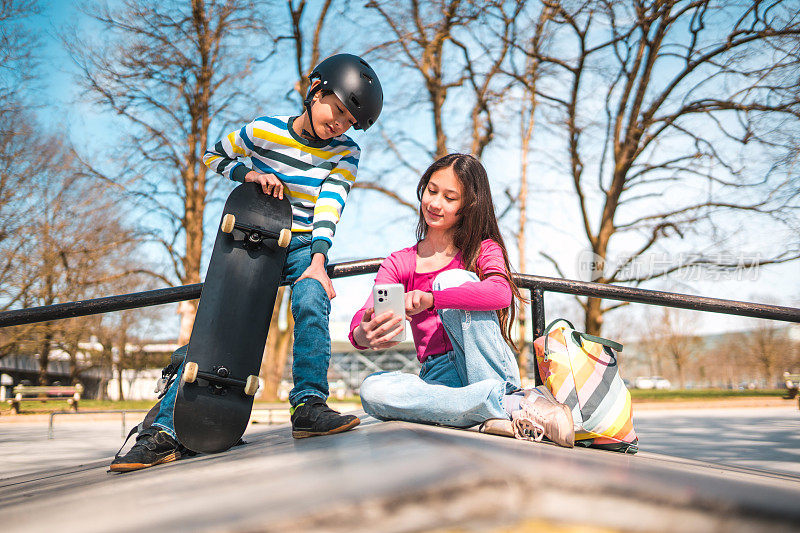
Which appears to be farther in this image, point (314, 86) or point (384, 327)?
point (314, 86)

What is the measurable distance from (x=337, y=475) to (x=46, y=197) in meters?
13.3

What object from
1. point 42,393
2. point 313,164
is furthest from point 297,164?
point 42,393

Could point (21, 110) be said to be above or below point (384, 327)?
above

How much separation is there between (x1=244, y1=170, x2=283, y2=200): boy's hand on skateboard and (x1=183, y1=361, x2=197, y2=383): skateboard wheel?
0.76 metres

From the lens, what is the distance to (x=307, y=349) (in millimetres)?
1963

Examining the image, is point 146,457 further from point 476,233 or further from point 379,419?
point 476,233

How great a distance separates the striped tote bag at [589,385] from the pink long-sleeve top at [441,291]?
0.24 meters

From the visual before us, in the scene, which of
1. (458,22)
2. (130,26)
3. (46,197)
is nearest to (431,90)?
(458,22)

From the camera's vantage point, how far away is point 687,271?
32.3ft

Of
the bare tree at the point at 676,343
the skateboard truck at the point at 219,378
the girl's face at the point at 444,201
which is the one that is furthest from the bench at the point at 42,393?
the bare tree at the point at 676,343

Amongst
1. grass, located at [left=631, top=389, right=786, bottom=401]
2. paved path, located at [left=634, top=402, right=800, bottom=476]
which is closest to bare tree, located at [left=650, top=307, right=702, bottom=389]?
grass, located at [left=631, top=389, right=786, bottom=401]

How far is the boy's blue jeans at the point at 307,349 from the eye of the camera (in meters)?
1.87

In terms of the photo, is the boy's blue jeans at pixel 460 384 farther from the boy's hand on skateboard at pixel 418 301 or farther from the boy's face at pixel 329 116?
the boy's face at pixel 329 116

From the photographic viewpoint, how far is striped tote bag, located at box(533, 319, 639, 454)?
69.1 inches
